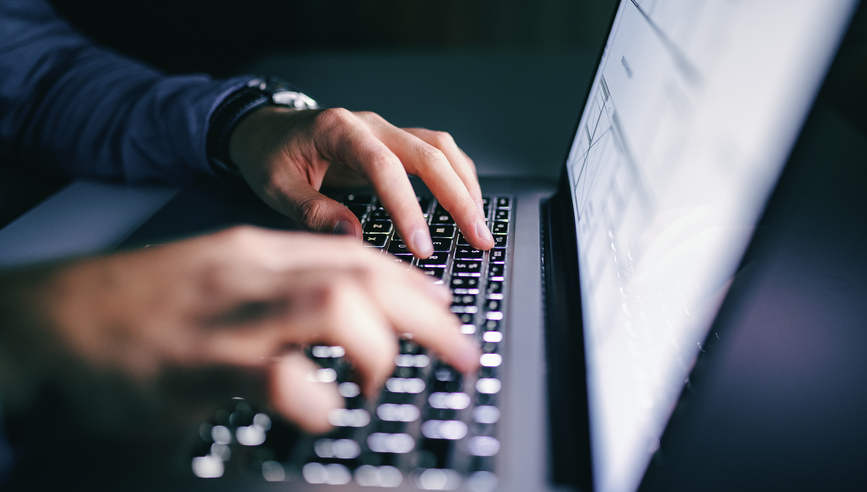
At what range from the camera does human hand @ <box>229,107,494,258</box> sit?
0.47 metres

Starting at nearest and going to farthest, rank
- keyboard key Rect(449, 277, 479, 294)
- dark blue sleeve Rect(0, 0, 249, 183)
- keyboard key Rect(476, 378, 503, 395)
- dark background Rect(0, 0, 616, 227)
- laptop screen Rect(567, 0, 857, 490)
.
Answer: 1. laptop screen Rect(567, 0, 857, 490)
2. keyboard key Rect(476, 378, 503, 395)
3. keyboard key Rect(449, 277, 479, 294)
4. dark blue sleeve Rect(0, 0, 249, 183)
5. dark background Rect(0, 0, 616, 227)

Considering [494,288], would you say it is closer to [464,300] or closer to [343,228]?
[464,300]

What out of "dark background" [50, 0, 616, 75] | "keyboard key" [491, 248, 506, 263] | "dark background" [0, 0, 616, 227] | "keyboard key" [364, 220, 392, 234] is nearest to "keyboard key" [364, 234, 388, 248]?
"keyboard key" [364, 220, 392, 234]

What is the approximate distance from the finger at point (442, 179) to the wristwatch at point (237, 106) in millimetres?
210

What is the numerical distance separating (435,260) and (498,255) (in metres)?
0.06

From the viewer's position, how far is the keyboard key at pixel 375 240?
51cm

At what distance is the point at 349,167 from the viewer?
55 centimetres

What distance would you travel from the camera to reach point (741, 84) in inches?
10.0

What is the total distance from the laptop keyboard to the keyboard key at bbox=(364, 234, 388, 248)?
16cm

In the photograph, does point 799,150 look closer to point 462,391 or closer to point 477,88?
point 462,391

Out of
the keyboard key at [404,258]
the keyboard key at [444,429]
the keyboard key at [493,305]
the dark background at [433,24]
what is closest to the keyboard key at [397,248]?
the keyboard key at [404,258]

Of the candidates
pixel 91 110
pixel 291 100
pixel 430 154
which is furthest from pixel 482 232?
pixel 91 110

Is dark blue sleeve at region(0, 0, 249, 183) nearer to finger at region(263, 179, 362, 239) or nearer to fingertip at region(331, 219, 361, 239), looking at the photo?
finger at region(263, 179, 362, 239)

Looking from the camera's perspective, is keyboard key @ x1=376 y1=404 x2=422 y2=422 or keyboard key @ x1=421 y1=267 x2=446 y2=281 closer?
keyboard key @ x1=376 y1=404 x2=422 y2=422
